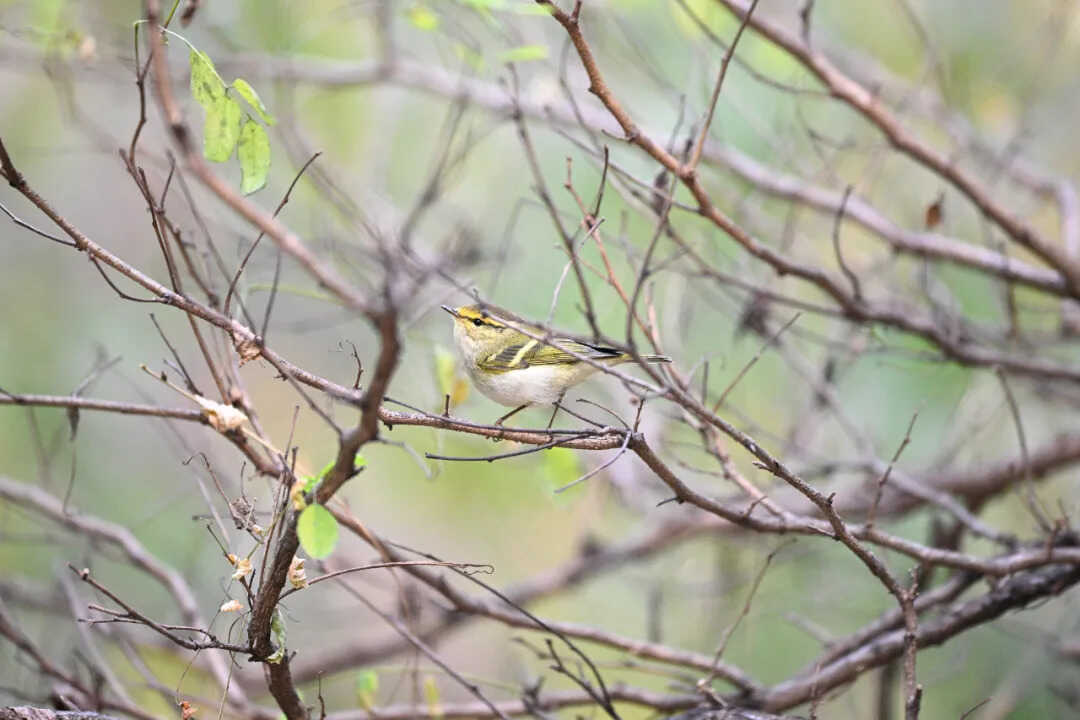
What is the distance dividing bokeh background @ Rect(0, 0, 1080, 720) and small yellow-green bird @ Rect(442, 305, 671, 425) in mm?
724

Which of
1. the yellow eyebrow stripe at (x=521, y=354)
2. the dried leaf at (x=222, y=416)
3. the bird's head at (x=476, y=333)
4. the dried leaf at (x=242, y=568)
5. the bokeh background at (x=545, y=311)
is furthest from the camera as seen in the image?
the bokeh background at (x=545, y=311)

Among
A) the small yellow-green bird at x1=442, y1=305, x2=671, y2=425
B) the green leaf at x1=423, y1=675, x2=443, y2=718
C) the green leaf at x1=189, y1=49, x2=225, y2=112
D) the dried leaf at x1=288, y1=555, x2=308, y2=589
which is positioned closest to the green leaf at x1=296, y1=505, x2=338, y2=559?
the dried leaf at x1=288, y1=555, x2=308, y2=589

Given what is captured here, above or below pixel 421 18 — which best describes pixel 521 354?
below

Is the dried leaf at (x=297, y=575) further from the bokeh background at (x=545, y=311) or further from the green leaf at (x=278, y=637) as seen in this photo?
the bokeh background at (x=545, y=311)

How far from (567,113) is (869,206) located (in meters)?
1.72

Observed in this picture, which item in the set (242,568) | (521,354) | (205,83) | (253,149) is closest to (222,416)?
(242,568)

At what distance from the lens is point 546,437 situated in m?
2.46

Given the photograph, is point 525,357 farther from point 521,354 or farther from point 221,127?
point 221,127

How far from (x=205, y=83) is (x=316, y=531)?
962mm

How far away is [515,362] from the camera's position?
11.1 ft

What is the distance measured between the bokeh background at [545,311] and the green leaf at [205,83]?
2.25 meters

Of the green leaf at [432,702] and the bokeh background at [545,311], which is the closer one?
the green leaf at [432,702]

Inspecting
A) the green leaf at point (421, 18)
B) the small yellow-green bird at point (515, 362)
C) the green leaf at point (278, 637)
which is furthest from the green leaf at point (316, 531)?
the green leaf at point (421, 18)

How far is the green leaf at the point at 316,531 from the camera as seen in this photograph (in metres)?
1.79
